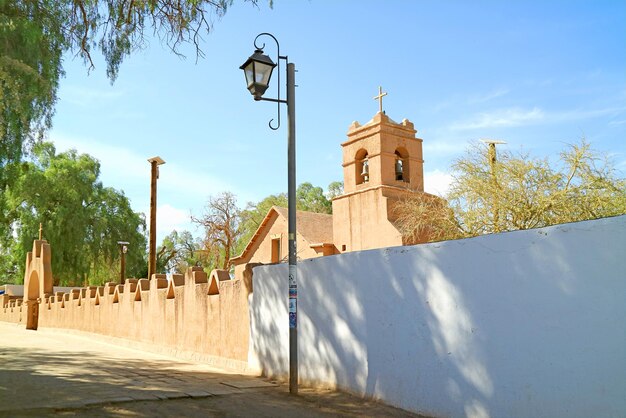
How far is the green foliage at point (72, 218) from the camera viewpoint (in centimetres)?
3603

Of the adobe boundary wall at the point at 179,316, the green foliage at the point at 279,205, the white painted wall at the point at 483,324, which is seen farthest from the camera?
the green foliage at the point at 279,205

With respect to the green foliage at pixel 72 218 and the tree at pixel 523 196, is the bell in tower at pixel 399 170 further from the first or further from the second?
the green foliage at pixel 72 218

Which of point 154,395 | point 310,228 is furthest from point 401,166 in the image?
point 154,395

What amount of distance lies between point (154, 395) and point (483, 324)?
13.7 feet

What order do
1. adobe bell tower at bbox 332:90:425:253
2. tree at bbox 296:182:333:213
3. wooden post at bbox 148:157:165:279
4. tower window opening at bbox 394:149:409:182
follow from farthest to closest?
tree at bbox 296:182:333:213, tower window opening at bbox 394:149:409:182, adobe bell tower at bbox 332:90:425:253, wooden post at bbox 148:157:165:279

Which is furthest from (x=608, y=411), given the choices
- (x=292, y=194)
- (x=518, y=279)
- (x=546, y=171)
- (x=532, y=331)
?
(x=546, y=171)

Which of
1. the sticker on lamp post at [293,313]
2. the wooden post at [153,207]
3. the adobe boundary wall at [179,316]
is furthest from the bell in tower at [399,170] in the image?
the sticker on lamp post at [293,313]

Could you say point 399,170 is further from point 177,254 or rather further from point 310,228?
point 177,254

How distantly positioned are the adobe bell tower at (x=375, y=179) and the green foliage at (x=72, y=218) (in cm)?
1831

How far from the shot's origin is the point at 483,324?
5.69 metres

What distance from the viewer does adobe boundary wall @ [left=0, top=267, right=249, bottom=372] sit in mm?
10719

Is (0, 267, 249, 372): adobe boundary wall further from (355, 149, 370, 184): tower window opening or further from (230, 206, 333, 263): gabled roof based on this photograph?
(355, 149, 370, 184): tower window opening

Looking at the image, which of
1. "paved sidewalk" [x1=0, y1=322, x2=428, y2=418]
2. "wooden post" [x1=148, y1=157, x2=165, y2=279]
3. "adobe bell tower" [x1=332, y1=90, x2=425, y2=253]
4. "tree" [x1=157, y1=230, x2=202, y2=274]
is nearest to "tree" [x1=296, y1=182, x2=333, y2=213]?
"tree" [x1=157, y1=230, x2=202, y2=274]

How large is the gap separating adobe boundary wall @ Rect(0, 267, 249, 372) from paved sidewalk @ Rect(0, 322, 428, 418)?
2.50 feet
